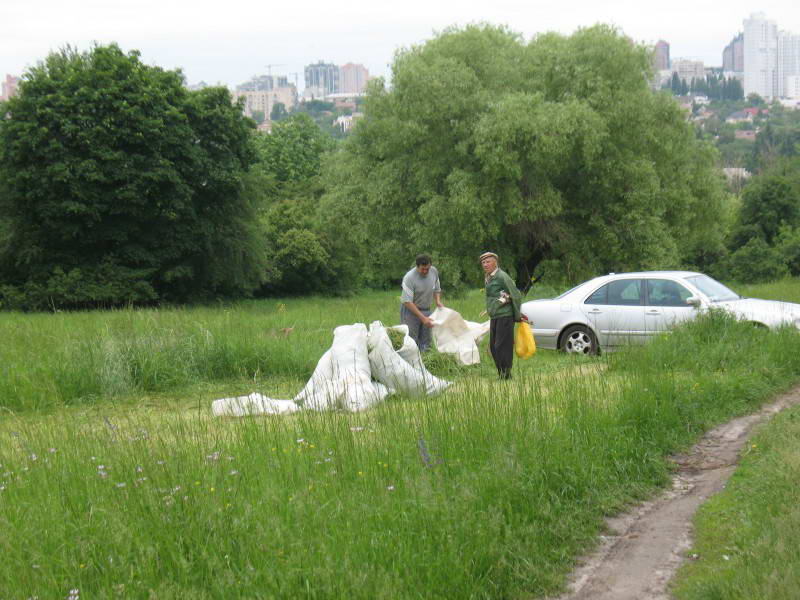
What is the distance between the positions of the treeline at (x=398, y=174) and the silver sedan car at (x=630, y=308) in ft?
56.2

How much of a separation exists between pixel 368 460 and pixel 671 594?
2.17m

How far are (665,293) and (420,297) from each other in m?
4.26

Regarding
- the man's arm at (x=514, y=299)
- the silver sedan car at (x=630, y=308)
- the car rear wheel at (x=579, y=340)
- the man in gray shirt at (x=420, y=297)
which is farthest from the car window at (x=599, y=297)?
the man's arm at (x=514, y=299)

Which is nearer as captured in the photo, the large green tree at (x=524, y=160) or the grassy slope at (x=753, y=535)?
the grassy slope at (x=753, y=535)

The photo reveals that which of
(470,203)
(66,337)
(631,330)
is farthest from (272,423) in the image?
(470,203)

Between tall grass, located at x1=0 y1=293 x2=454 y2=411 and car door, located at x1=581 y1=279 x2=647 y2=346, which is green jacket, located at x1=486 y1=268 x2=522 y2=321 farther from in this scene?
car door, located at x1=581 y1=279 x2=647 y2=346

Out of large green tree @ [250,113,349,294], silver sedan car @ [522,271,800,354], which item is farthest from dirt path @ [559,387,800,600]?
large green tree @ [250,113,349,294]

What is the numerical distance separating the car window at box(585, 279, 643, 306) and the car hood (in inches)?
54.0

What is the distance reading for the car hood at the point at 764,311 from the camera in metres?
14.6

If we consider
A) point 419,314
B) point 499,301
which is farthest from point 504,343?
point 419,314

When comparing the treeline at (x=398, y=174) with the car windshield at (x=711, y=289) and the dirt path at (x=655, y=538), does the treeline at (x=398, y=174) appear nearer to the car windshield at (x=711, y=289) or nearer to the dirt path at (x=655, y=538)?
the car windshield at (x=711, y=289)

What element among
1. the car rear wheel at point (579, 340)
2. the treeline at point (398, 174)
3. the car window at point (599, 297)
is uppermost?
the treeline at point (398, 174)

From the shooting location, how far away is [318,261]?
6519 cm

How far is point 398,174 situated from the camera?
36844mm
